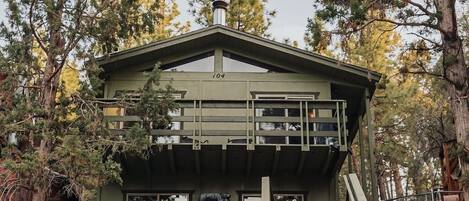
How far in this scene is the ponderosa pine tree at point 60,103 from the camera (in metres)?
10.7

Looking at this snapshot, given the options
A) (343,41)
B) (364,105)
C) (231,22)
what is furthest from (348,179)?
(231,22)

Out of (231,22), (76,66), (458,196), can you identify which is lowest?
(458,196)

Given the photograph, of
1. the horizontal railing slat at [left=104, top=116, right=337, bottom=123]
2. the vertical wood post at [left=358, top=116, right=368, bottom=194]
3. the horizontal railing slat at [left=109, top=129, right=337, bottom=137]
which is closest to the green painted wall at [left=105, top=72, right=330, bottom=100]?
the vertical wood post at [left=358, top=116, right=368, bottom=194]

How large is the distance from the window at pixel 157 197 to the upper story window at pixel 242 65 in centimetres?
365

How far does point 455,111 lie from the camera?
10.8 metres

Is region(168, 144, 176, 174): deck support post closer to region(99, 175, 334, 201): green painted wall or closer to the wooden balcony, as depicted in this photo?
the wooden balcony

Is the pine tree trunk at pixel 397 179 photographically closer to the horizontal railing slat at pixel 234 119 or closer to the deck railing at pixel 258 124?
the deck railing at pixel 258 124

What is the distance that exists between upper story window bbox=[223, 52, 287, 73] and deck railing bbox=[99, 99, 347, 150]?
159cm

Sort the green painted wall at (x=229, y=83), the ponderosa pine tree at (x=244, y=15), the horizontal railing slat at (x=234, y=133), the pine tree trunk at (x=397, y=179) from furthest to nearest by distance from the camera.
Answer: the ponderosa pine tree at (x=244, y=15) < the pine tree trunk at (x=397, y=179) < the green painted wall at (x=229, y=83) < the horizontal railing slat at (x=234, y=133)

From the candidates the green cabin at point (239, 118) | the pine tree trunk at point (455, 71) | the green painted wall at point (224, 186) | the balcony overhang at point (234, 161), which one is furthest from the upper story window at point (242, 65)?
the pine tree trunk at point (455, 71)

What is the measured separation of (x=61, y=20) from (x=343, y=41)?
6349 millimetres

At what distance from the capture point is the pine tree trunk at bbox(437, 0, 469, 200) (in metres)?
10.6

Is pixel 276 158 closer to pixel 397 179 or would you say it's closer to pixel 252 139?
pixel 252 139

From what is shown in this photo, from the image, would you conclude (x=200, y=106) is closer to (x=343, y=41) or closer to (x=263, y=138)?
(x=263, y=138)
